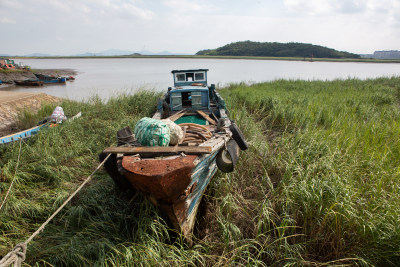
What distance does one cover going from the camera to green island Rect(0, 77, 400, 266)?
2.62 m

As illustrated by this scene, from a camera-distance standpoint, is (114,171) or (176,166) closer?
(176,166)

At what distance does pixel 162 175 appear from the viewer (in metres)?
2.22

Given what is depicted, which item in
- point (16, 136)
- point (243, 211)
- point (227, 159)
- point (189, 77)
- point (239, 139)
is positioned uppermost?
point (189, 77)

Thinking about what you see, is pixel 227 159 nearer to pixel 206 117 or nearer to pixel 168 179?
pixel 168 179

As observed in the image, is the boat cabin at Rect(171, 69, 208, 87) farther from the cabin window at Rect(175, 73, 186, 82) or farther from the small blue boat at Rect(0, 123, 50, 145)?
the small blue boat at Rect(0, 123, 50, 145)

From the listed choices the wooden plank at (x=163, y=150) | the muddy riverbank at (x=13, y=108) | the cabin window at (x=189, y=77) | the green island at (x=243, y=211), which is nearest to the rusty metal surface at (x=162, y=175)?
the wooden plank at (x=163, y=150)

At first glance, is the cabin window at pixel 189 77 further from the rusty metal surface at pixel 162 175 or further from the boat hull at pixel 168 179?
the rusty metal surface at pixel 162 175

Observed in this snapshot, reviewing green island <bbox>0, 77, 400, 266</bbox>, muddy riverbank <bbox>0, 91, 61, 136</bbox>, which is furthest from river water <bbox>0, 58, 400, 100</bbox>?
green island <bbox>0, 77, 400, 266</bbox>

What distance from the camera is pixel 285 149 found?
186 inches

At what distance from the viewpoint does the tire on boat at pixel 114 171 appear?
315 cm

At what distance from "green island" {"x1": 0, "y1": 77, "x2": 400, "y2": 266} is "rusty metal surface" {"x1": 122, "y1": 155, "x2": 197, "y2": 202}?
0.66 m

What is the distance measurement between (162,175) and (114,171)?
1.40 m

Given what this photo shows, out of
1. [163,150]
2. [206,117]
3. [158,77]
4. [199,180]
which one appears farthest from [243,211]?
[158,77]

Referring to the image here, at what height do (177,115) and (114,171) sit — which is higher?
(177,115)
